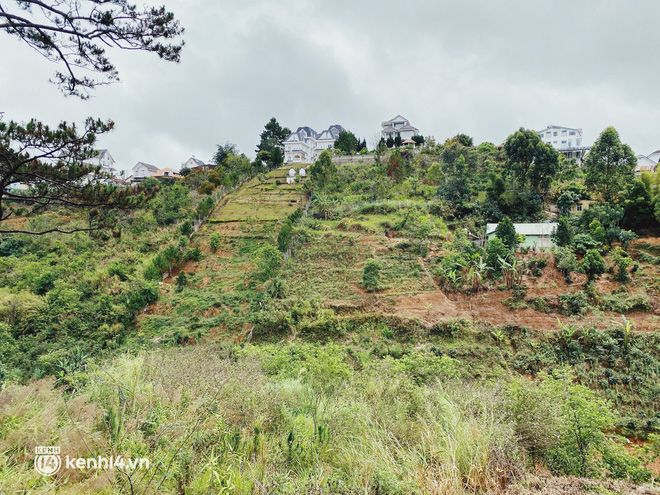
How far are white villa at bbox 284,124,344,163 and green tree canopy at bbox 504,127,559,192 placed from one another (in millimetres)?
32341

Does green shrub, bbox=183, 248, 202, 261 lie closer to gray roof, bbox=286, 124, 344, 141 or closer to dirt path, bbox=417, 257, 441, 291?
dirt path, bbox=417, 257, 441, 291

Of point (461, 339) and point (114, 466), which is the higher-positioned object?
point (114, 466)

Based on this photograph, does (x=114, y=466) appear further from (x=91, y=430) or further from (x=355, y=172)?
(x=355, y=172)

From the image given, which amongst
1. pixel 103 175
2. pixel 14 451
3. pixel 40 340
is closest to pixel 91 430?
pixel 14 451

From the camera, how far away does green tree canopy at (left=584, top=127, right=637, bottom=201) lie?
20.4 m

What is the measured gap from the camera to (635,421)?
28.4 feet

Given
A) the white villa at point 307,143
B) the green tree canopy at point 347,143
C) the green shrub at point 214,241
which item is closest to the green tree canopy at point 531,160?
the green shrub at point 214,241

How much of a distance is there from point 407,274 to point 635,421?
31.8 feet

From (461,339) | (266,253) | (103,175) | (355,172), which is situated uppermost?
(355,172)

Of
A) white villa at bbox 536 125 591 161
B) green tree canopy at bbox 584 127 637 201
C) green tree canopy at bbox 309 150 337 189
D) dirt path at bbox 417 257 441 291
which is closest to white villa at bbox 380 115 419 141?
white villa at bbox 536 125 591 161

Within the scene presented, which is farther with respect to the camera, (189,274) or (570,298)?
(189,274)

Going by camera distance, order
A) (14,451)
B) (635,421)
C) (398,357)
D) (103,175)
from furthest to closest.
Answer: (398,357) < (635,421) < (103,175) < (14,451)

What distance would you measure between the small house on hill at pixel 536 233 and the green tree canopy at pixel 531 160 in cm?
487

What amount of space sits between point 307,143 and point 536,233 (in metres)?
40.2
